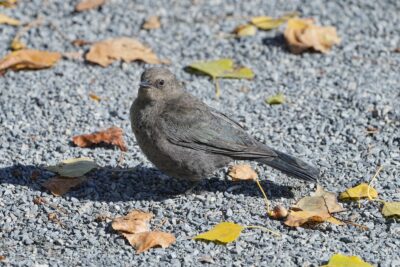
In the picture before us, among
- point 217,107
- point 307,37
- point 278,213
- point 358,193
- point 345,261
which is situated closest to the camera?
point 345,261

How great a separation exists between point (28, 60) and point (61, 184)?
2185mm

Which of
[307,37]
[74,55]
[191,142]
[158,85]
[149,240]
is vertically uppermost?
[158,85]

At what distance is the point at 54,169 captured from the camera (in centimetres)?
628

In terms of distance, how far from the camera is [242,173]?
6.32m

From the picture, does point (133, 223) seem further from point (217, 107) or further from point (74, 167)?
point (217, 107)

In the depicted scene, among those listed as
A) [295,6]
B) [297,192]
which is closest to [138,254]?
[297,192]

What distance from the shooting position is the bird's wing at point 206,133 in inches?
239

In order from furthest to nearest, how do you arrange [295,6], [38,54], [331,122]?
[295,6] < [38,54] < [331,122]

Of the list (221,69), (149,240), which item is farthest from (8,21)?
(149,240)

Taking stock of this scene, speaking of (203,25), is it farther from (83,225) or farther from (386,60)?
(83,225)

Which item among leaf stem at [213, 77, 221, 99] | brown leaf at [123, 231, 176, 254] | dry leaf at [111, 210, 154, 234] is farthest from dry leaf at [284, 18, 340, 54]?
brown leaf at [123, 231, 176, 254]

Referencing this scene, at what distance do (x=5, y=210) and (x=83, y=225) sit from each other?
1.94ft

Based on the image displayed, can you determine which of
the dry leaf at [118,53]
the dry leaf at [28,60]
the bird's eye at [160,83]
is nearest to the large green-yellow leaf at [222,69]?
the dry leaf at [118,53]

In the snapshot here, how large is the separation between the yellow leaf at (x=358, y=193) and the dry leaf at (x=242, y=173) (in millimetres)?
732
